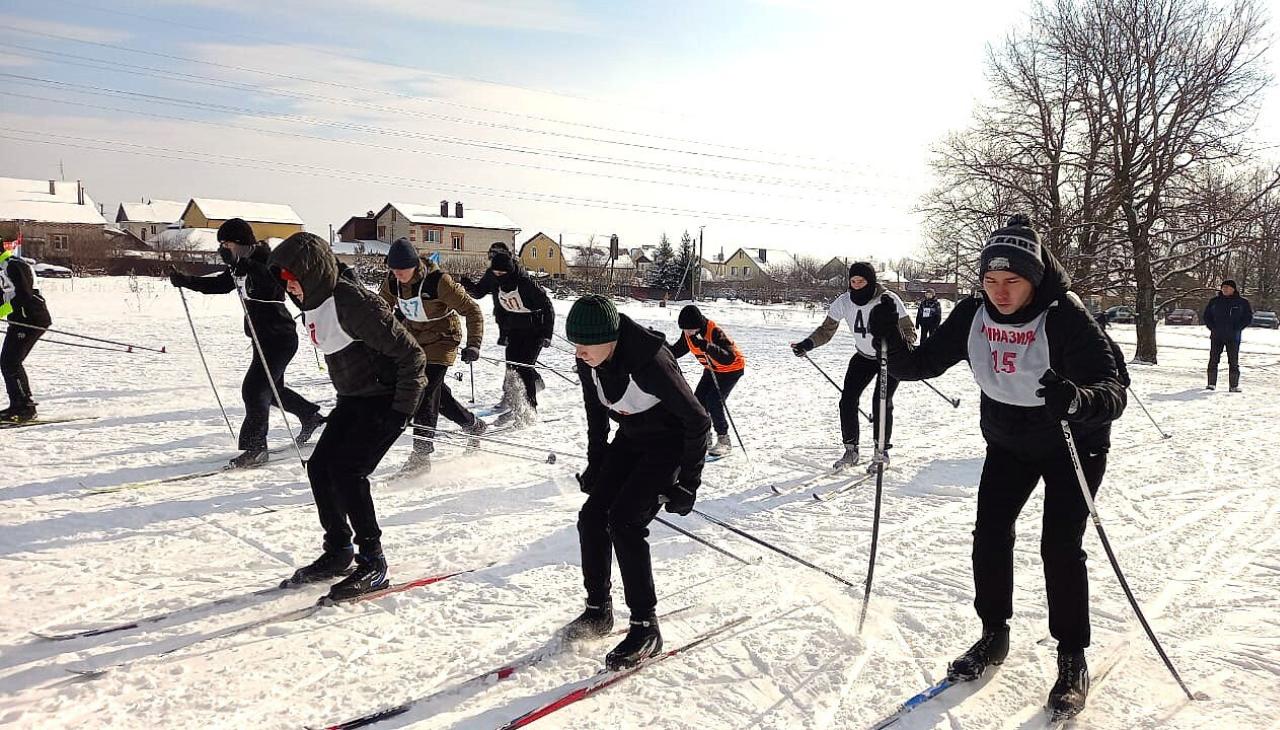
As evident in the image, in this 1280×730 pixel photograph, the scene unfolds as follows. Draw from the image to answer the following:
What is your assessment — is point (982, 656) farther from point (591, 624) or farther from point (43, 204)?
point (43, 204)

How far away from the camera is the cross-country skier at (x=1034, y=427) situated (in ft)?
9.39

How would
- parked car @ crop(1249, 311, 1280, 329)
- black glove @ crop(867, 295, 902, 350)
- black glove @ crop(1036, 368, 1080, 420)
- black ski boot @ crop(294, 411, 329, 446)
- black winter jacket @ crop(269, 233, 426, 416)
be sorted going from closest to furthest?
1. black glove @ crop(1036, 368, 1080, 420)
2. black glove @ crop(867, 295, 902, 350)
3. black winter jacket @ crop(269, 233, 426, 416)
4. black ski boot @ crop(294, 411, 329, 446)
5. parked car @ crop(1249, 311, 1280, 329)

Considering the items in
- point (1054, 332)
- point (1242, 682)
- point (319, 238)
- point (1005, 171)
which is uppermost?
point (1005, 171)

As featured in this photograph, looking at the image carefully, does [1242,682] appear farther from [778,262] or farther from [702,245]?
[778,262]

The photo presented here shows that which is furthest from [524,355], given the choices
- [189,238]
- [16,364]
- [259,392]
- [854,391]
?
[189,238]

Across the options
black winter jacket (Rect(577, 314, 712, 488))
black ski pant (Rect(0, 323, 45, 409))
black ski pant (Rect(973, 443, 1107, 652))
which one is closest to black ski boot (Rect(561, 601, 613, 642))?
black winter jacket (Rect(577, 314, 712, 488))

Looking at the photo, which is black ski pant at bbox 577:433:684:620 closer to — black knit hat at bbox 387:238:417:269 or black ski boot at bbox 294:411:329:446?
black knit hat at bbox 387:238:417:269

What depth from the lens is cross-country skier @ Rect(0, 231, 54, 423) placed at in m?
7.51

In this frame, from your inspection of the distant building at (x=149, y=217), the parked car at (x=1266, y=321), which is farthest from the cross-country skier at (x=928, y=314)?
the distant building at (x=149, y=217)

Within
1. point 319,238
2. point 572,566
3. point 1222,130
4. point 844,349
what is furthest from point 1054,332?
point 1222,130

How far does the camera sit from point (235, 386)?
33.1 ft

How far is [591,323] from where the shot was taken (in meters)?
3.18

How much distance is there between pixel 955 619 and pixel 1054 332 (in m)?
1.59

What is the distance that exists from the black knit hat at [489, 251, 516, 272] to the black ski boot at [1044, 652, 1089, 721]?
6.21m
